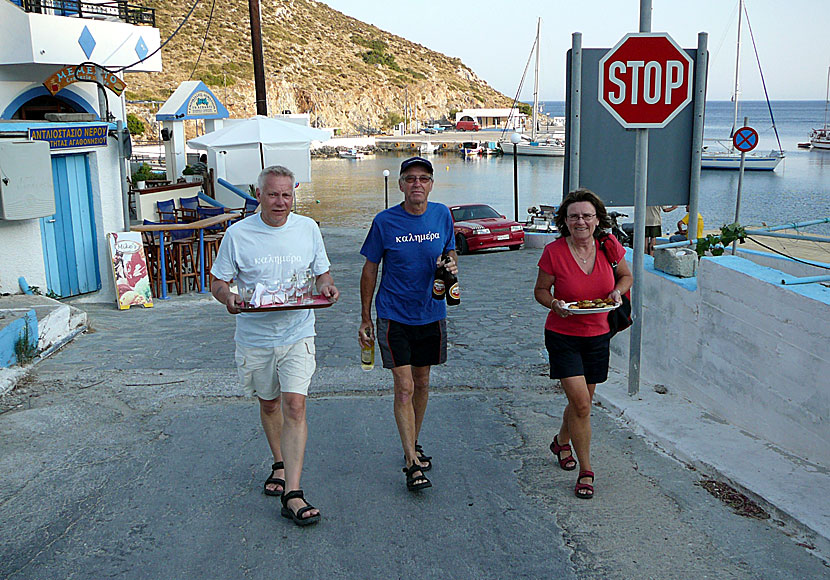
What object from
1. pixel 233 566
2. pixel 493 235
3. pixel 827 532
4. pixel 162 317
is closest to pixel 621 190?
pixel 827 532

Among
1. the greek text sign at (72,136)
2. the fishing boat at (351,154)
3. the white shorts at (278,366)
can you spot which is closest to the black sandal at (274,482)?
the white shorts at (278,366)

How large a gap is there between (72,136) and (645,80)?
7.50m

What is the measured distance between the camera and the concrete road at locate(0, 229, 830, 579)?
12.4 feet

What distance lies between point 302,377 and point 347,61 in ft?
412

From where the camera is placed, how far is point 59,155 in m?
10.2

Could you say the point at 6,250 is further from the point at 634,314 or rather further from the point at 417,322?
the point at 634,314

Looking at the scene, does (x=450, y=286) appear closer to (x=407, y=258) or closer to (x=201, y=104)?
(x=407, y=258)

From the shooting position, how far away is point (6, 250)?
925cm

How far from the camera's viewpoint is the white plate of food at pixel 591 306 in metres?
4.36

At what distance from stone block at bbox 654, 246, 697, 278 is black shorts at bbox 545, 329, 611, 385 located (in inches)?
79.7

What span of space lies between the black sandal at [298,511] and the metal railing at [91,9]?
42.2 feet

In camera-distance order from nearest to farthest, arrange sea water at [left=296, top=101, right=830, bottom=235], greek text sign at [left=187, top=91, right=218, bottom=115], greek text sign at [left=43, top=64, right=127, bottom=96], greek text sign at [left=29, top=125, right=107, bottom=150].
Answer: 1. greek text sign at [left=29, top=125, right=107, bottom=150]
2. greek text sign at [left=43, top=64, right=127, bottom=96]
3. greek text sign at [left=187, top=91, right=218, bottom=115]
4. sea water at [left=296, top=101, right=830, bottom=235]

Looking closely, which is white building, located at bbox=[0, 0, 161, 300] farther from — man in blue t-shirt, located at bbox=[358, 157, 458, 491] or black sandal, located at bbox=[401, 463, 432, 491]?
black sandal, located at bbox=[401, 463, 432, 491]

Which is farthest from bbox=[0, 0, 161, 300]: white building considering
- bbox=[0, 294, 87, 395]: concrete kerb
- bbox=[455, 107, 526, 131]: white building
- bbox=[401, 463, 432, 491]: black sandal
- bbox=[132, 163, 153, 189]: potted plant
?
bbox=[455, 107, 526, 131]: white building
